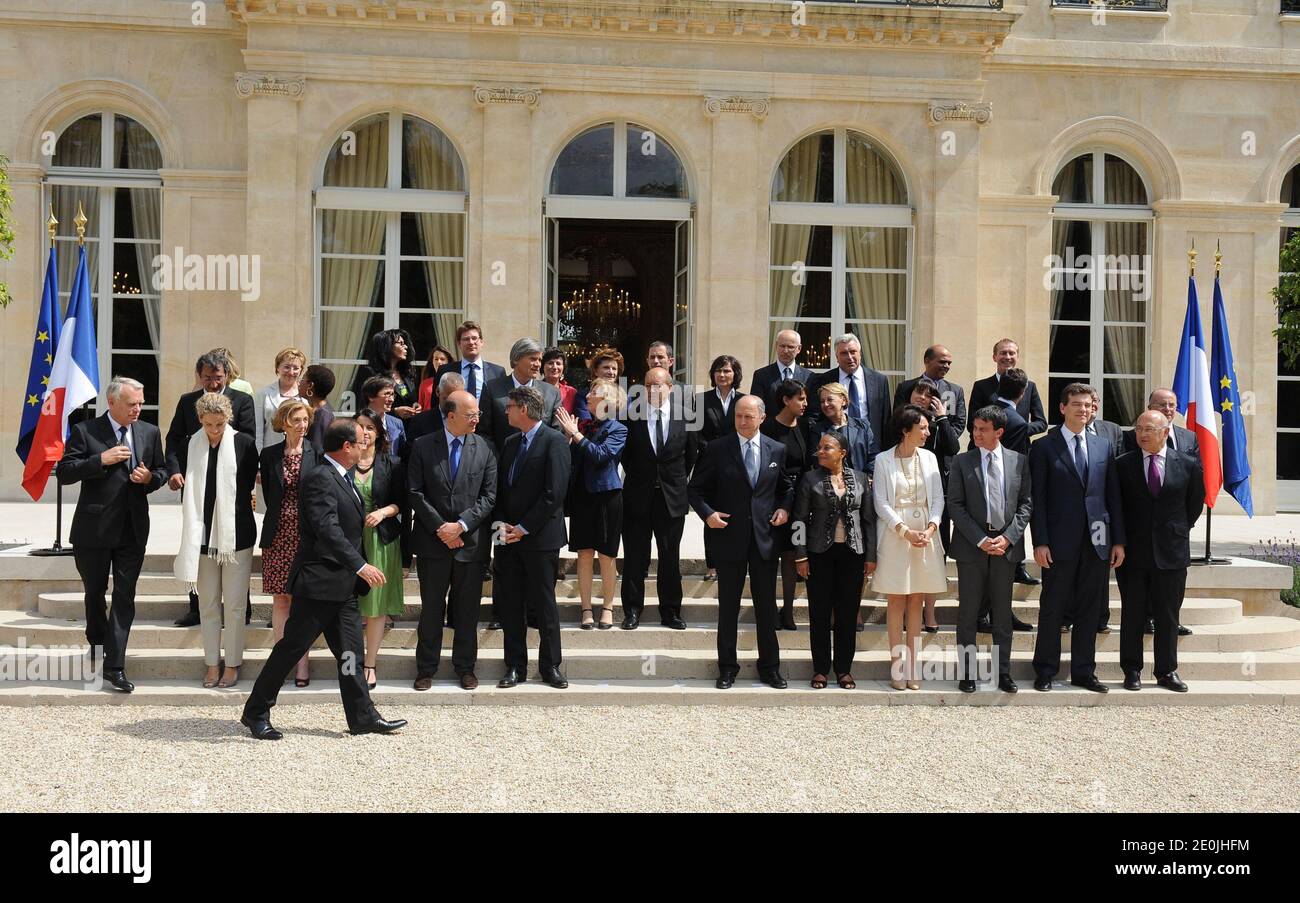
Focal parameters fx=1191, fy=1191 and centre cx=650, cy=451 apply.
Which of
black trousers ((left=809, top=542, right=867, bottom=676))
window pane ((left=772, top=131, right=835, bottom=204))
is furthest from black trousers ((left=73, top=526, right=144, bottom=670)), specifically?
window pane ((left=772, top=131, right=835, bottom=204))

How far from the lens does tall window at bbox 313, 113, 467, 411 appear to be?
1543 cm

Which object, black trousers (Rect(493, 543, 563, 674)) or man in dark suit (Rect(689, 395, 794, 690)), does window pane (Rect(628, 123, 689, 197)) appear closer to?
man in dark suit (Rect(689, 395, 794, 690))

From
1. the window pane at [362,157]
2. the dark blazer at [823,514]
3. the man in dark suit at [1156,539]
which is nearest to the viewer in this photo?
the dark blazer at [823,514]

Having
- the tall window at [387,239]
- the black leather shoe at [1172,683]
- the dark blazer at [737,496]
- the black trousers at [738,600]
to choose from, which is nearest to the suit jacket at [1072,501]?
the black leather shoe at [1172,683]

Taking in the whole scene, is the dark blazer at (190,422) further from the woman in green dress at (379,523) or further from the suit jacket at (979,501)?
the suit jacket at (979,501)

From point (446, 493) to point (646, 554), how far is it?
1.81m

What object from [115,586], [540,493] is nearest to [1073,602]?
[540,493]

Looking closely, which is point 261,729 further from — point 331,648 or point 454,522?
point 454,522

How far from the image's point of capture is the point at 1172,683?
847cm

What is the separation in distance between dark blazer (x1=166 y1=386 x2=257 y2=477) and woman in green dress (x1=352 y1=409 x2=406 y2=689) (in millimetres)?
1036

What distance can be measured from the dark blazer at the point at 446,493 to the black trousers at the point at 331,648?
100 centimetres

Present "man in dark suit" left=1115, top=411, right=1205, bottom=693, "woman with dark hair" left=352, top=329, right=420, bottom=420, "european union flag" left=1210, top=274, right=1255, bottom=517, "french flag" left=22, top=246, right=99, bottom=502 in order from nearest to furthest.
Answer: "man in dark suit" left=1115, top=411, right=1205, bottom=693
"woman with dark hair" left=352, top=329, right=420, bottom=420
"french flag" left=22, top=246, right=99, bottom=502
"european union flag" left=1210, top=274, right=1255, bottom=517

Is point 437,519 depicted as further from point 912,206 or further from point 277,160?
point 912,206

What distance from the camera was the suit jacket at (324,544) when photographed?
6.89m
